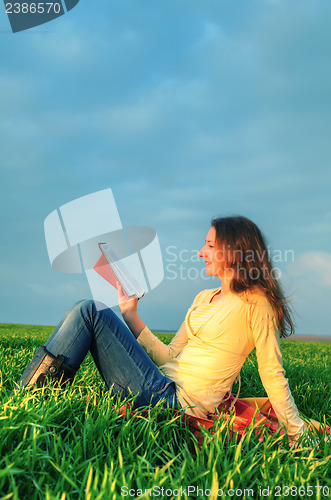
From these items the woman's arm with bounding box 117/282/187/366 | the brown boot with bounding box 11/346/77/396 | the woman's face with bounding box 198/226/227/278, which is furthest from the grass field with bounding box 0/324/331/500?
the woman's face with bounding box 198/226/227/278

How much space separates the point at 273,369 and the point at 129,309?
114cm

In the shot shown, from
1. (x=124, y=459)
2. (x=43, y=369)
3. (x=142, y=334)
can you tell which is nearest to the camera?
(x=124, y=459)

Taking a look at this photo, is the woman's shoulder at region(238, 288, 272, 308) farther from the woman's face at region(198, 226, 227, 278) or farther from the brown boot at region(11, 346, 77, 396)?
the brown boot at region(11, 346, 77, 396)

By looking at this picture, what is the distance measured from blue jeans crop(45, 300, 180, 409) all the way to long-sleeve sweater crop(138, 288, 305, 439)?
0.15 meters

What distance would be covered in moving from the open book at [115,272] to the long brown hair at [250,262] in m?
0.72

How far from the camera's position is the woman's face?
3039mm

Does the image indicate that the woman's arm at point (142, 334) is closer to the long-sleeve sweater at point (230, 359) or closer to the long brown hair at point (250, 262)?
the long-sleeve sweater at point (230, 359)

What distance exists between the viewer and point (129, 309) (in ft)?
10.3

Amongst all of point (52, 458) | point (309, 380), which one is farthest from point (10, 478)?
point (309, 380)

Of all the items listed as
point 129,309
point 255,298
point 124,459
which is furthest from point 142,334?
point 124,459

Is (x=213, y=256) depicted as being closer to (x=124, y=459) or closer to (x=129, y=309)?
(x=129, y=309)

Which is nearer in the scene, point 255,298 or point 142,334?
point 255,298

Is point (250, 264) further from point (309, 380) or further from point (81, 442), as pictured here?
point (309, 380)

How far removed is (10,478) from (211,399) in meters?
1.40
